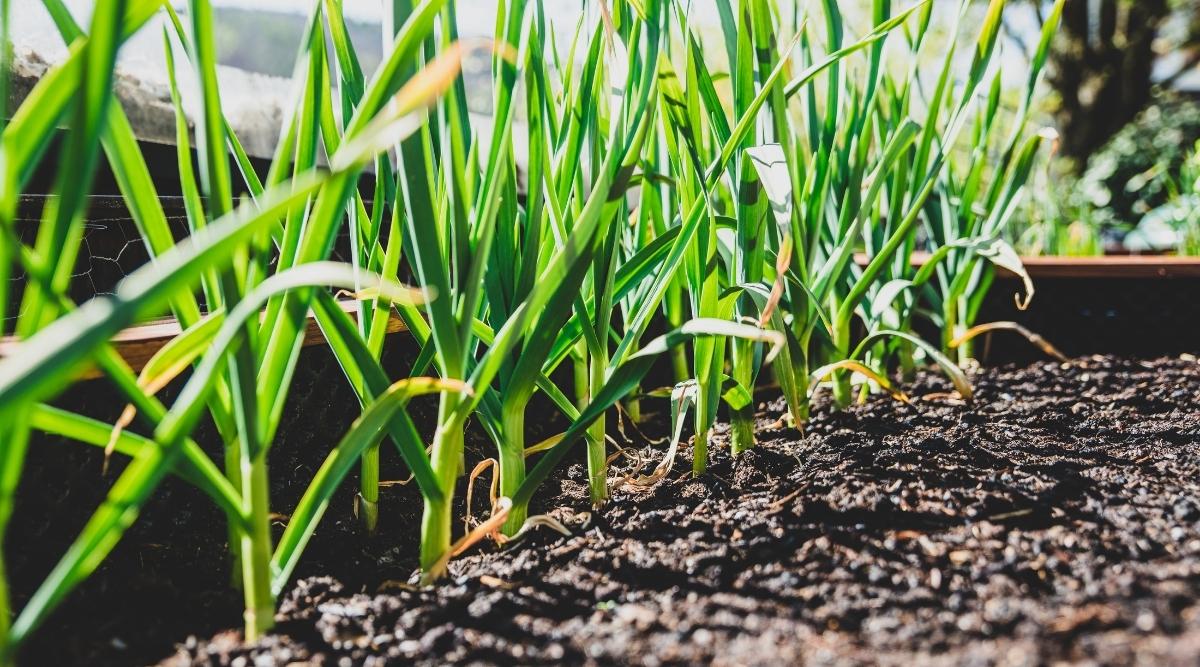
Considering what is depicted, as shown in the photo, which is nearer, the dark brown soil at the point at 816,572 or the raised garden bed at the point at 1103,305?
the dark brown soil at the point at 816,572

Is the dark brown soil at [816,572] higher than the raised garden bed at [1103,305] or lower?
lower

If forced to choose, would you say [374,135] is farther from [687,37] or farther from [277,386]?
[687,37]

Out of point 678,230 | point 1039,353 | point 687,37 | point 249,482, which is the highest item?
point 687,37

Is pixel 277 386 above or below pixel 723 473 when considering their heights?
above

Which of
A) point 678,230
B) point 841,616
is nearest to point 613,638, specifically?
point 841,616

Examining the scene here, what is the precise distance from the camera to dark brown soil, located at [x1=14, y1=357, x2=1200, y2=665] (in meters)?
0.50

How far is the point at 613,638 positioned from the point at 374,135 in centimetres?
34

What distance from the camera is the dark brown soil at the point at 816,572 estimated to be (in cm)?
50

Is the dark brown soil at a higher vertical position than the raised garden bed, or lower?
lower

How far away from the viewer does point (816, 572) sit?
0.60 metres

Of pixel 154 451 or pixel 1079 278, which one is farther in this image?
pixel 1079 278

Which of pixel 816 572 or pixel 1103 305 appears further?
pixel 1103 305

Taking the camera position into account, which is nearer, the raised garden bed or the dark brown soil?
the dark brown soil

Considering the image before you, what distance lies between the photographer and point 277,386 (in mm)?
574
